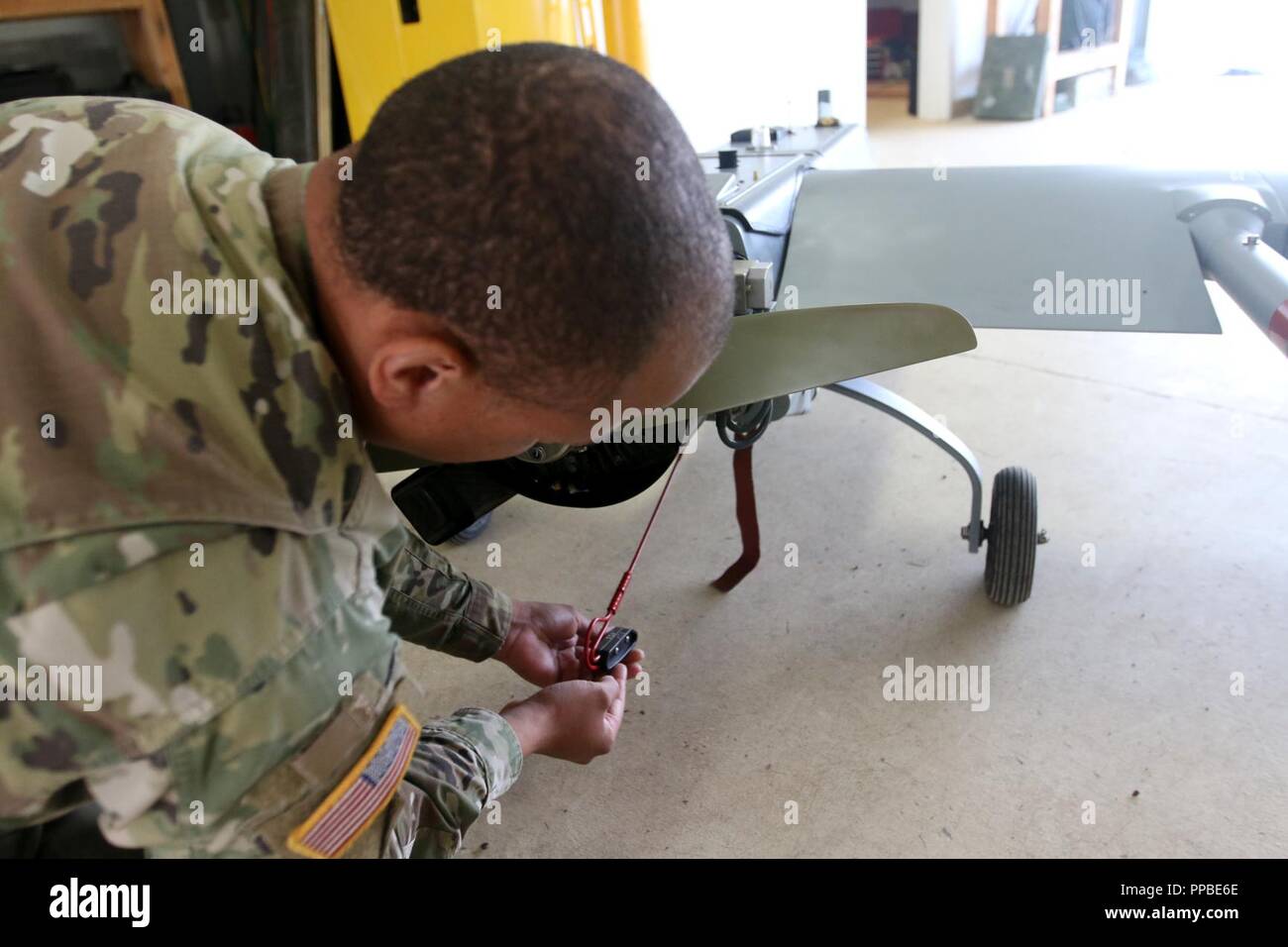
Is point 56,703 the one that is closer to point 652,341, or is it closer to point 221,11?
point 652,341

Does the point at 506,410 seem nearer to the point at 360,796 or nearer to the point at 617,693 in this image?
the point at 360,796

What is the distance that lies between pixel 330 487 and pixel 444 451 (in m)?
0.10

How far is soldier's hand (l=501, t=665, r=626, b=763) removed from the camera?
3.08ft

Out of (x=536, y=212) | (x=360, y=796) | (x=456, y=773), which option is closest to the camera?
(x=536, y=212)

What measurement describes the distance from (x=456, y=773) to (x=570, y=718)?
20 cm

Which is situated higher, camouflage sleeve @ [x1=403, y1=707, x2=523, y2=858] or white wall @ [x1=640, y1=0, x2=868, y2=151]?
white wall @ [x1=640, y1=0, x2=868, y2=151]

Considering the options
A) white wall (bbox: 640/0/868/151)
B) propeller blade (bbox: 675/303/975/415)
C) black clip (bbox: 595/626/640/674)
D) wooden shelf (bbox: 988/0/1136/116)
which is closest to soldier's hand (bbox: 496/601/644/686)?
black clip (bbox: 595/626/640/674)

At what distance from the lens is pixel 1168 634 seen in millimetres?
1289

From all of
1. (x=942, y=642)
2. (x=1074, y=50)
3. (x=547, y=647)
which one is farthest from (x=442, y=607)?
(x=1074, y=50)

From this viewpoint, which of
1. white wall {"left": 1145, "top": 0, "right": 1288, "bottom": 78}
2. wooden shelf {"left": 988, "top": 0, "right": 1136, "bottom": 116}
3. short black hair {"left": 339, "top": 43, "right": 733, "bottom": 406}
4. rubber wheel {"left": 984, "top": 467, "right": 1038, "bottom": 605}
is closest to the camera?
short black hair {"left": 339, "top": 43, "right": 733, "bottom": 406}

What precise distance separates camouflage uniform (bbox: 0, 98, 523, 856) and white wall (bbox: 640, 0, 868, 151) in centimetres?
239

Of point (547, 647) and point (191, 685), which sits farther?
point (547, 647)

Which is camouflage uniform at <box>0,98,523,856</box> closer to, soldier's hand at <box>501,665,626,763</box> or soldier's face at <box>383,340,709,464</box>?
soldier's face at <box>383,340,709,464</box>

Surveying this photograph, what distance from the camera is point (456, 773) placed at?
2.58 feet
